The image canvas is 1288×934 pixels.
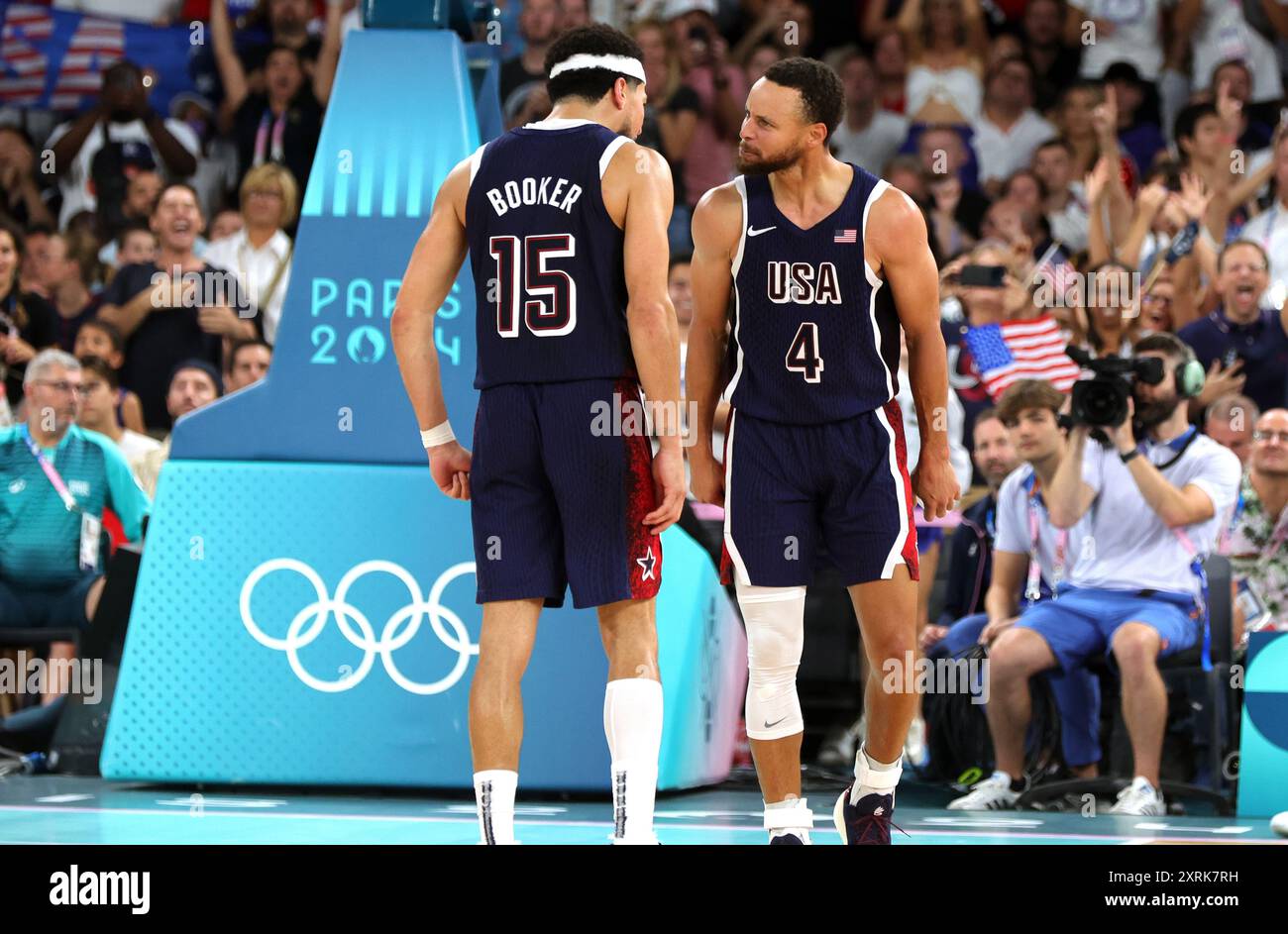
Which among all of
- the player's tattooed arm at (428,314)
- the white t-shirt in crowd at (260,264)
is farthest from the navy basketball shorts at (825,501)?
the white t-shirt in crowd at (260,264)

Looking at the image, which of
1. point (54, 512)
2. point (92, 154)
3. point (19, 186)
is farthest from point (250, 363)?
point (19, 186)

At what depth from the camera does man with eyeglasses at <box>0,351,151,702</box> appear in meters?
7.35

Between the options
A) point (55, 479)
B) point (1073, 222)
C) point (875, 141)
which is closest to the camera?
point (55, 479)

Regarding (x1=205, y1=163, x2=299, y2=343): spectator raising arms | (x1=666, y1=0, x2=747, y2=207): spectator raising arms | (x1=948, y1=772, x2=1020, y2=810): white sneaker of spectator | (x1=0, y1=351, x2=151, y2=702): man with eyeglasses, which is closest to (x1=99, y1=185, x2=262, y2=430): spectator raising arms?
(x1=205, y1=163, x2=299, y2=343): spectator raising arms

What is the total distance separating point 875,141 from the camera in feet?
33.6

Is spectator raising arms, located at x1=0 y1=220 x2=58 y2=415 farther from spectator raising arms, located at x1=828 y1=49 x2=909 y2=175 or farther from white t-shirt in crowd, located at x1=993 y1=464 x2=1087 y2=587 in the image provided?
white t-shirt in crowd, located at x1=993 y1=464 x2=1087 y2=587

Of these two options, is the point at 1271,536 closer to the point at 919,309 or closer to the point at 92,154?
the point at 919,309

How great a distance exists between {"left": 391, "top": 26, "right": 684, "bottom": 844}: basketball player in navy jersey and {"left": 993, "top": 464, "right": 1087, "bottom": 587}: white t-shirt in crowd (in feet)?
9.77

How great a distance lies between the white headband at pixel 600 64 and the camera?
4.42 meters

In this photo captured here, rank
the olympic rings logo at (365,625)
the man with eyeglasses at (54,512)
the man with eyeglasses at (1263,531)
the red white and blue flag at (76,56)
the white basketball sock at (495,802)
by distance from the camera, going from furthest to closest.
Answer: the red white and blue flag at (76,56) → the man with eyeglasses at (54,512) → the man with eyeglasses at (1263,531) → the olympic rings logo at (365,625) → the white basketball sock at (495,802)

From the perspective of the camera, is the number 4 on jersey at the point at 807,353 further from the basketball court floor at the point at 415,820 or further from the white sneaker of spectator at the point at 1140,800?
the white sneaker of spectator at the point at 1140,800

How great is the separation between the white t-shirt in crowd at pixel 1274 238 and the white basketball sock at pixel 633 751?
5.29 m

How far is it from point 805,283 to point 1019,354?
369cm

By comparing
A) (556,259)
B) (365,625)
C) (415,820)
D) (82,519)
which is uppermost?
(556,259)
